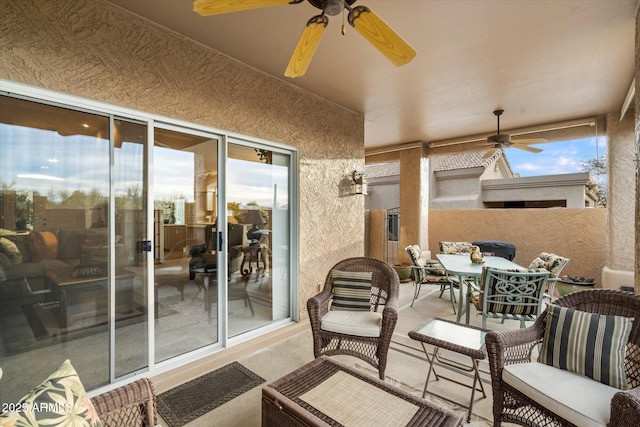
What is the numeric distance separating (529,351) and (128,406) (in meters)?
2.37

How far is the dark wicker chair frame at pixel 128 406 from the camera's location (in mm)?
1254

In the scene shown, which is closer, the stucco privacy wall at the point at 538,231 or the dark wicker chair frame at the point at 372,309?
the dark wicker chair frame at the point at 372,309

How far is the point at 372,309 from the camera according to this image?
3.07 metres

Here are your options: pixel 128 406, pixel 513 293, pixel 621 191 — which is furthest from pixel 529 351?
pixel 621 191

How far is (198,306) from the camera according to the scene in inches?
120

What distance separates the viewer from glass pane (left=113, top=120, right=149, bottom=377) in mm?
2420

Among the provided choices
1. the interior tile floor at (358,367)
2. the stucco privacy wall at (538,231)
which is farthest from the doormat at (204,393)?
the stucco privacy wall at (538,231)

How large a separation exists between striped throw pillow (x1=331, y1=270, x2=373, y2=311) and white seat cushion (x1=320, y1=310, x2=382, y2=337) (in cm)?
14

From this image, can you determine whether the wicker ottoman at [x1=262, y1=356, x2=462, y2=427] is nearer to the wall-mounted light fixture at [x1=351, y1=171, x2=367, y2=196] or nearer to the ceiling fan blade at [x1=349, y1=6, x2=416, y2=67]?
the ceiling fan blade at [x1=349, y1=6, x2=416, y2=67]

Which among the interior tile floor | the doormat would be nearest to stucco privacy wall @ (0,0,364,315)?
the interior tile floor

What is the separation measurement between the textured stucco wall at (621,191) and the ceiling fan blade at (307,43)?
5.37 m

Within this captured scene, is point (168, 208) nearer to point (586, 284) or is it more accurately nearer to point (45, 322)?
point (45, 322)

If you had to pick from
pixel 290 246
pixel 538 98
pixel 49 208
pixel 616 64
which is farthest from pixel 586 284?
pixel 49 208

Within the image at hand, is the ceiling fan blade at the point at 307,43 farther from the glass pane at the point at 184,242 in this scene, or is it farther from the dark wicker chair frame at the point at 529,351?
the dark wicker chair frame at the point at 529,351
